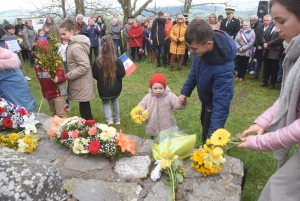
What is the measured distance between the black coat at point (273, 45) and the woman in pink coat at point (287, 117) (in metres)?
5.92

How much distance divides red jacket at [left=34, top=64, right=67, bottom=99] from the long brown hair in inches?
26.8

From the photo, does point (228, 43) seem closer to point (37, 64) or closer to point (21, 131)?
point (21, 131)

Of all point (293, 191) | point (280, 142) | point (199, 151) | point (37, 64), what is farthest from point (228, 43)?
point (37, 64)

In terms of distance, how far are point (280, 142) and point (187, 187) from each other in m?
0.85

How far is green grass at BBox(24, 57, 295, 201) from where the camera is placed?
135 inches

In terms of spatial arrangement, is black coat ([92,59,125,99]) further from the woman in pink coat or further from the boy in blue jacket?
the woman in pink coat

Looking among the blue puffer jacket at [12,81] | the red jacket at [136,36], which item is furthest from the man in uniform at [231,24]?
the blue puffer jacket at [12,81]

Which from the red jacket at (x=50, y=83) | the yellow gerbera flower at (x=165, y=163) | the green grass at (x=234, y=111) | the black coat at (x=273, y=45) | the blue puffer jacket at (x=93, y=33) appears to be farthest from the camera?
the blue puffer jacket at (x=93, y=33)

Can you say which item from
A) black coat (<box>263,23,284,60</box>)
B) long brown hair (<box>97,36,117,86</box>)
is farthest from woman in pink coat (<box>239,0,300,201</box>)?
black coat (<box>263,23,284,60</box>)

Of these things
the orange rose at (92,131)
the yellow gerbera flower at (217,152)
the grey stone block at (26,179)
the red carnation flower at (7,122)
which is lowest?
the red carnation flower at (7,122)

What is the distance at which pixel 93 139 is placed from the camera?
256 cm

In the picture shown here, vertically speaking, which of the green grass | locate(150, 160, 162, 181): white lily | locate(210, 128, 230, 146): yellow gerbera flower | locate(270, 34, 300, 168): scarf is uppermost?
locate(270, 34, 300, 168): scarf

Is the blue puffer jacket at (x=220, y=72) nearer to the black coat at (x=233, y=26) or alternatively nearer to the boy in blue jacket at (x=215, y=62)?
the boy in blue jacket at (x=215, y=62)

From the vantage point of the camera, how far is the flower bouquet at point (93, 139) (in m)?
2.49
